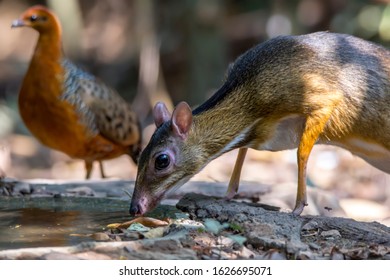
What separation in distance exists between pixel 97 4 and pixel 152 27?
3798mm

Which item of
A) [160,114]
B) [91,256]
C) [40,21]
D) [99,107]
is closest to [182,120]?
[160,114]

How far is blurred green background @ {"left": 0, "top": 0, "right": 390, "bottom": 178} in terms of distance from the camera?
1560 centimetres

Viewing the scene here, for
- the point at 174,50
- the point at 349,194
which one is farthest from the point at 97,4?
the point at 349,194

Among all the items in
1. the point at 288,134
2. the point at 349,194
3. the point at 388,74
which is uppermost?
the point at 388,74

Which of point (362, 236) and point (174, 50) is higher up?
point (174, 50)

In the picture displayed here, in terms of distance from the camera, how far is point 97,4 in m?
19.8

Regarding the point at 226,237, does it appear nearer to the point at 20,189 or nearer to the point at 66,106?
the point at 20,189

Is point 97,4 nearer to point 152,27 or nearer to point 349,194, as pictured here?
point 152,27

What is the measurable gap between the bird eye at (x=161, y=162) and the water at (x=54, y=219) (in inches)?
21.2

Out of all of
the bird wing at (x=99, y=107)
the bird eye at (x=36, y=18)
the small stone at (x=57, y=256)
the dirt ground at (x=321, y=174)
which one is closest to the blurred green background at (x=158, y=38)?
the dirt ground at (x=321, y=174)

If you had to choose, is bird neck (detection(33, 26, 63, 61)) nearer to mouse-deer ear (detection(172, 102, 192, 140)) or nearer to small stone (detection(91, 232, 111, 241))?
mouse-deer ear (detection(172, 102, 192, 140))

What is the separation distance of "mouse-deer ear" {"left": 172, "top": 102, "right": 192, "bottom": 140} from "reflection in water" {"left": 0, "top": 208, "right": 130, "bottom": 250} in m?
0.80

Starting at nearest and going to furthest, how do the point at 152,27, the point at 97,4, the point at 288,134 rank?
the point at 288,134, the point at 152,27, the point at 97,4

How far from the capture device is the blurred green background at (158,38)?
51.2ft
